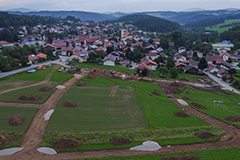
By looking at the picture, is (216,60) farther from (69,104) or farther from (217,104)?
(69,104)

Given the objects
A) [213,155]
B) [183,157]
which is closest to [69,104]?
[183,157]

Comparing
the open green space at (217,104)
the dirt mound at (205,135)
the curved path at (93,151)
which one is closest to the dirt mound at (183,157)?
the curved path at (93,151)

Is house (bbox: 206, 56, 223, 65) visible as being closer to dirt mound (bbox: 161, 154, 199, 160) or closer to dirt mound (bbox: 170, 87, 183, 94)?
dirt mound (bbox: 170, 87, 183, 94)

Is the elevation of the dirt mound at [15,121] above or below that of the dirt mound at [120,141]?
above

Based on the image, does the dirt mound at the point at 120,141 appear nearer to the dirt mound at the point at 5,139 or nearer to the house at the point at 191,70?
the dirt mound at the point at 5,139

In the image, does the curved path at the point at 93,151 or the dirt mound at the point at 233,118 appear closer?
the curved path at the point at 93,151

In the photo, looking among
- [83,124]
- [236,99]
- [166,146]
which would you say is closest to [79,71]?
[83,124]
